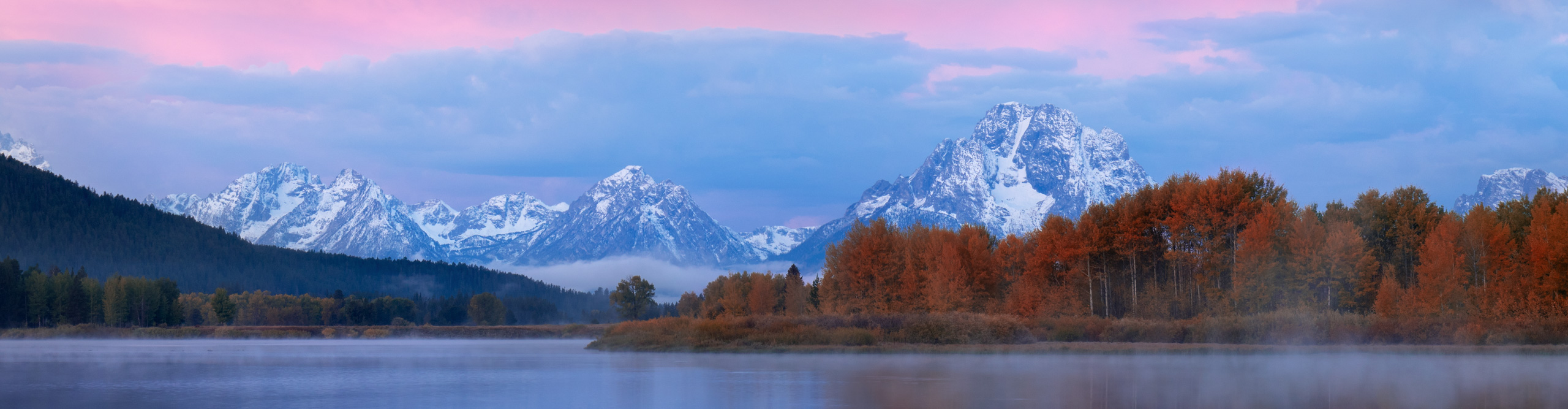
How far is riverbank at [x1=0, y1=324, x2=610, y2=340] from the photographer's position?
479 feet

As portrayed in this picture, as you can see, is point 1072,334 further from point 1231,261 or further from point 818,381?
point 818,381

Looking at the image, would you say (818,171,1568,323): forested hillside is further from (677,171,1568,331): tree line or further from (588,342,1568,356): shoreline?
(588,342,1568,356): shoreline

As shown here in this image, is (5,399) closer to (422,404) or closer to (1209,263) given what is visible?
(422,404)

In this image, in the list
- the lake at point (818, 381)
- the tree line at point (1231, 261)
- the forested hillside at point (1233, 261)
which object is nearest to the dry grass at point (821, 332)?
the lake at point (818, 381)

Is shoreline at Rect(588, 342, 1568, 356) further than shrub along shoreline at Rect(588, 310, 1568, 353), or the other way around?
shrub along shoreline at Rect(588, 310, 1568, 353)

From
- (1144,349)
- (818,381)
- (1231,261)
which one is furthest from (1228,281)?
(818,381)

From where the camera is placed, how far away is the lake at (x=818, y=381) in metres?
30.5

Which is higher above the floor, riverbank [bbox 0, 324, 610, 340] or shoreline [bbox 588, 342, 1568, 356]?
shoreline [bbox 588, 342, 1568, 356]

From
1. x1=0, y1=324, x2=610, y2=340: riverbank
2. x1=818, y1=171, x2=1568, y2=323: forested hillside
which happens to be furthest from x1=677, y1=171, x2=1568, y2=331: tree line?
x1=0, y1=324, x2=610, y2=340: riverbank

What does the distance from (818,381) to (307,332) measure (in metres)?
142

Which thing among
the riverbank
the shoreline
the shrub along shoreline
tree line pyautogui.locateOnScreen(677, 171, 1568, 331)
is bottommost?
the riverbank

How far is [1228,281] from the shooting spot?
240ft

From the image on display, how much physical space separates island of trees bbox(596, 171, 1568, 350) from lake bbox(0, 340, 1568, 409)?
19.7 ft

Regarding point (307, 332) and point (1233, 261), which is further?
point (307, 332)
